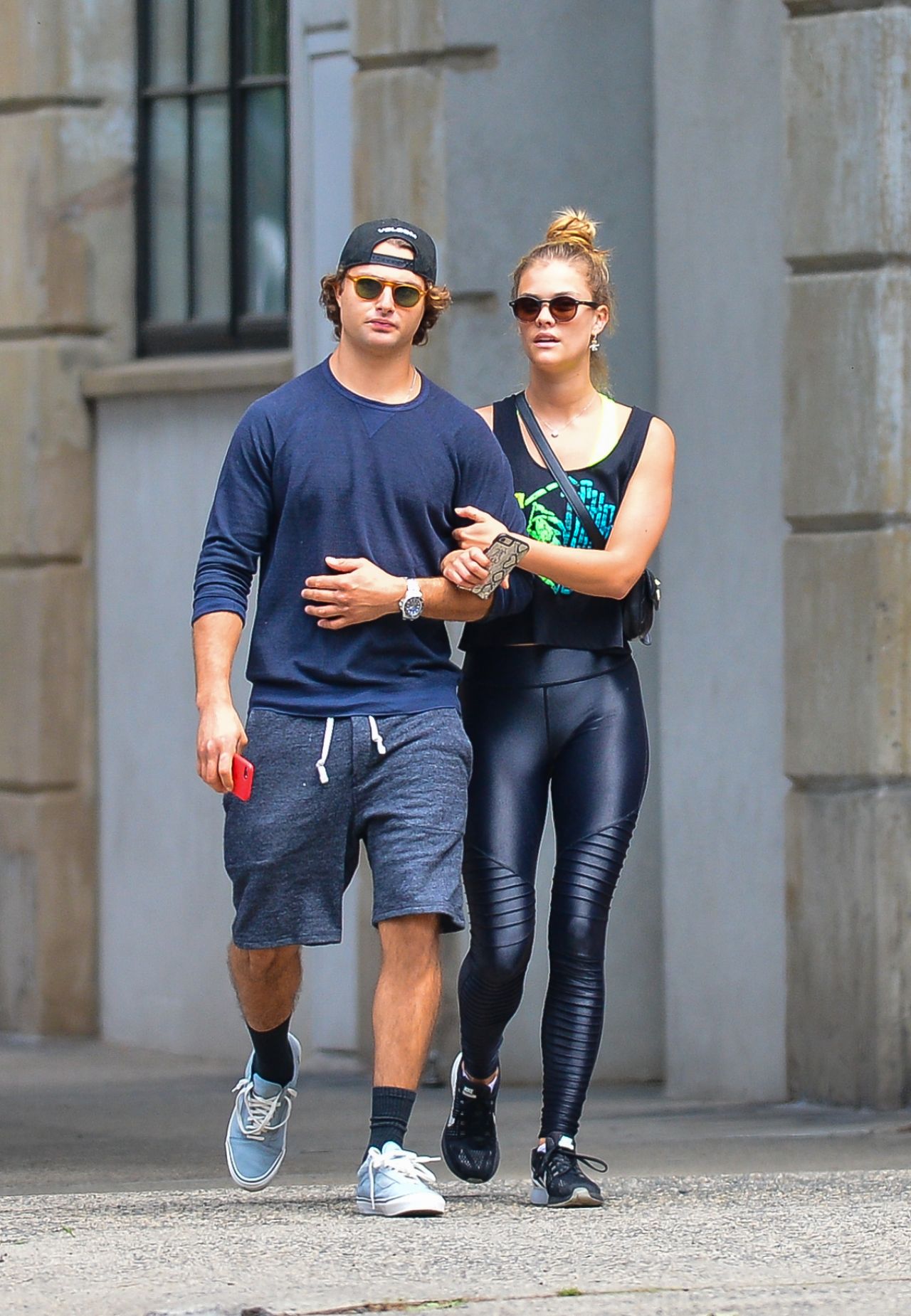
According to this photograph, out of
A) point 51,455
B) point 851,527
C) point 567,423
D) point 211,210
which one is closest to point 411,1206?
point 567,423

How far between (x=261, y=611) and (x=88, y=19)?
17.2 ft

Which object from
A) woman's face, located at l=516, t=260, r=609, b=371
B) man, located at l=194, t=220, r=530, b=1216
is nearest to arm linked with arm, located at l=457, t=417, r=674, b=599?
man, located at l=194, t=220, r=530, b=1216

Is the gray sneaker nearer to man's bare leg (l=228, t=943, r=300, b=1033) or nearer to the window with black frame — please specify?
man's bare leg (l=228, t=943, r=300, b=1033)

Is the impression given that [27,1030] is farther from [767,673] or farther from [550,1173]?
[550,1173]

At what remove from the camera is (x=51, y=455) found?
379 inches

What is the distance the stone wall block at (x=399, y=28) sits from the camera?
25.7 feet

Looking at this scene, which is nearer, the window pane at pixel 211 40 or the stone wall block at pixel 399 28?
the stone wall block at pixel 399 28

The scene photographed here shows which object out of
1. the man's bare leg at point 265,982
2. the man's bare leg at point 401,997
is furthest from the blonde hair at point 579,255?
the man's bare leg at point 265,982

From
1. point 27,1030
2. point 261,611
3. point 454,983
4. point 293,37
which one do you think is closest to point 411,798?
point 261,611

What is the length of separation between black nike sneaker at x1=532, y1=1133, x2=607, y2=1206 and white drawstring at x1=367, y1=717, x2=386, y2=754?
0.85 meters

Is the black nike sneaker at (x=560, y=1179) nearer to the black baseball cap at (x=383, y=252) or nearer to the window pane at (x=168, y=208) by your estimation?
the black baseball cap at (x=383, y=252)

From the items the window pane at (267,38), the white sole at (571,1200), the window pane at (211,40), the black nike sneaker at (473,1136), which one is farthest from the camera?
the window pane at (211,40)

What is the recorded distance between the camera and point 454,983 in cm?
782

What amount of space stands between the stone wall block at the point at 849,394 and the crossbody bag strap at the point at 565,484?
6.18 ft
